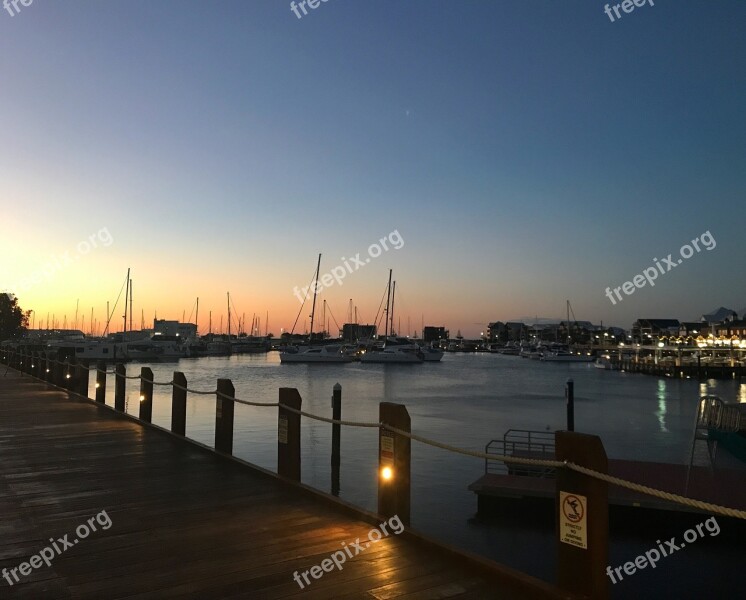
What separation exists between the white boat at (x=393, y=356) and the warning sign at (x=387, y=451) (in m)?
118

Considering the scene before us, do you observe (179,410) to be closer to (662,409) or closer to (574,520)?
(574,520)

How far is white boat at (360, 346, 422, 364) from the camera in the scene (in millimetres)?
124625

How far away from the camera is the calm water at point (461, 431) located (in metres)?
13.7

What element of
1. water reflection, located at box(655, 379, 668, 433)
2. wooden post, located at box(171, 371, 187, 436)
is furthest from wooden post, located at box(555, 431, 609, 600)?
water reflection, located at box(655, 379, 668, 433)

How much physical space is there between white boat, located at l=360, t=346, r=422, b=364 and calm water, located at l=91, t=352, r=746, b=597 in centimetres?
4851

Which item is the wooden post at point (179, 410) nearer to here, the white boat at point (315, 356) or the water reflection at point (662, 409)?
the water reflection at point (662, 409)

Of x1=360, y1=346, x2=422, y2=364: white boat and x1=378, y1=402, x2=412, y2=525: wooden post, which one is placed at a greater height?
x1=378, y1=402, x2=412, y2=525: wooden post

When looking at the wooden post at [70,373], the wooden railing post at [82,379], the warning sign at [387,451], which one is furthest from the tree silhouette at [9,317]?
the warning sign at [387,451]

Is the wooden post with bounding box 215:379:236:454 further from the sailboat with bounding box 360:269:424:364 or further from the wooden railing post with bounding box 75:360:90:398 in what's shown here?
the sailboat with bounding box 360:269:424:364

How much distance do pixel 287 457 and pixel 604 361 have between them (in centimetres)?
13482

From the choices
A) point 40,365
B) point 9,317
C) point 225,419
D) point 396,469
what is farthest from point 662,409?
point 9,317

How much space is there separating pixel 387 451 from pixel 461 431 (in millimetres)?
28348

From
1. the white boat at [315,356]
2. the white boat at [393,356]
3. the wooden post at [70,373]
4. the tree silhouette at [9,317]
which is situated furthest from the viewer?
the white boat at [393,356]

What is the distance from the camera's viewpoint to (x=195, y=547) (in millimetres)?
5449
